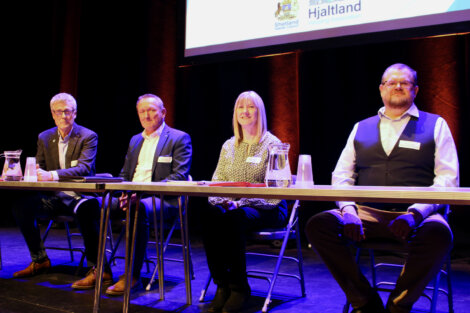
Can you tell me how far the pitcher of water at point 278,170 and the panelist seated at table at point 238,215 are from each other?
0.63m

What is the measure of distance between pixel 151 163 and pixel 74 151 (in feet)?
2.07

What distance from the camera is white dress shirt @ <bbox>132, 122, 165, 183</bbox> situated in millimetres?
3412

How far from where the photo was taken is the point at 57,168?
361cm

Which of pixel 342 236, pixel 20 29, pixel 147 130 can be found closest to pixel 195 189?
pixel 342 236

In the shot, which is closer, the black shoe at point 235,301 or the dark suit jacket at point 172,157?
the black shoe at point 235,301

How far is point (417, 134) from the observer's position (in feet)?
7.95

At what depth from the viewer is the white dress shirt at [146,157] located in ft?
11.2

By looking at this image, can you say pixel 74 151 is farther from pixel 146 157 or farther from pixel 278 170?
pixel 278 170

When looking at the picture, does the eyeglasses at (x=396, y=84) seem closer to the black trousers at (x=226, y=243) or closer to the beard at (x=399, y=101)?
the beard at (x=399, y=101)

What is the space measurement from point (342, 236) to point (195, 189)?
2.25ft

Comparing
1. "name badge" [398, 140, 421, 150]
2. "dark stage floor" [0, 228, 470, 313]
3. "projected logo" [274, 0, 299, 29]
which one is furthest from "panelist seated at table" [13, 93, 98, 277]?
"name badge" [398, 140, 421, 150]

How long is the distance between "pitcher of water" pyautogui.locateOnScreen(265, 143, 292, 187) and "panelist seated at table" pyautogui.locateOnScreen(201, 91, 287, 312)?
0.63m

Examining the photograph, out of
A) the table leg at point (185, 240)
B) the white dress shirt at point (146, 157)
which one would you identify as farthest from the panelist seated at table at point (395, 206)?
the white dress shirt at point (146, 157)

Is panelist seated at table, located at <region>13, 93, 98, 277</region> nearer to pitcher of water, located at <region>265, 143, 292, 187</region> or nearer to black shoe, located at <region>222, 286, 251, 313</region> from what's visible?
black shoe, located at <region>222, 286, 251, 313</region>
